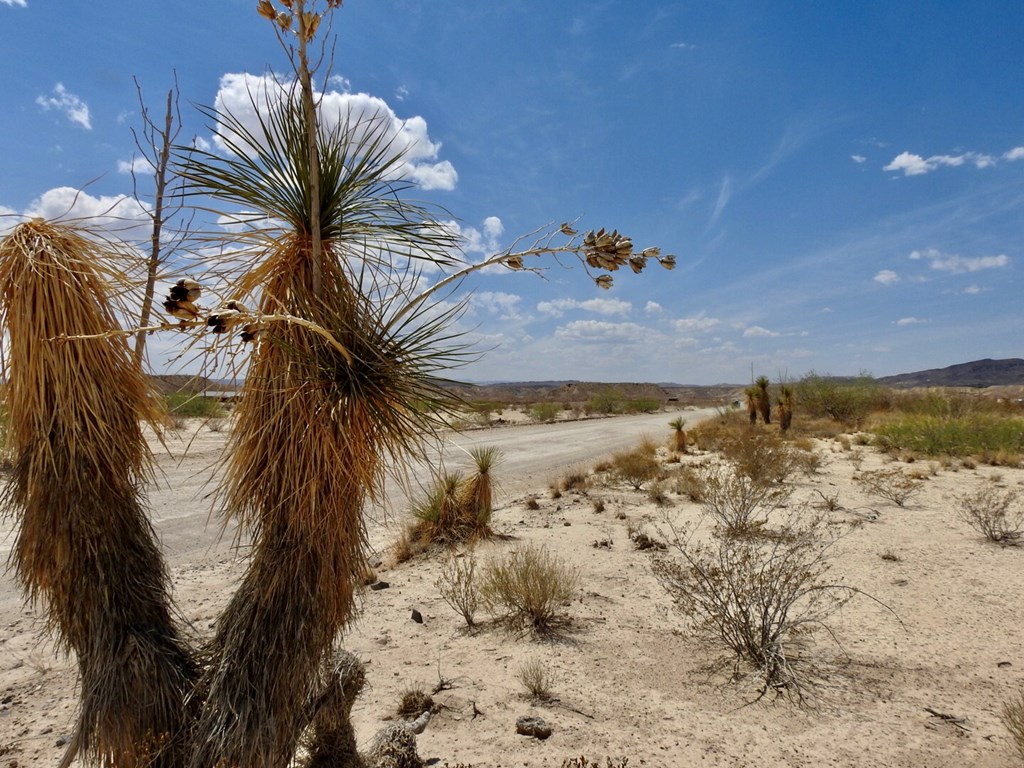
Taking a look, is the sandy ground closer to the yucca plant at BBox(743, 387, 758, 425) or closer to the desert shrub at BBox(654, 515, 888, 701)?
the desert shrub at BBox(654, 515, 888, 701)

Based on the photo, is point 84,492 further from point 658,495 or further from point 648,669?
point 658,495

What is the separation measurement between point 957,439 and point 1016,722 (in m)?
16.5

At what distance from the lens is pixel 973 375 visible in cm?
15288

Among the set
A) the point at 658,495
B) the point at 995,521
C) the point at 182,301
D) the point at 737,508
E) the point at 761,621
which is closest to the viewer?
the point at 182,301

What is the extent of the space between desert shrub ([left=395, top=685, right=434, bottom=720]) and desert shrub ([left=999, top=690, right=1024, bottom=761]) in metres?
3.55

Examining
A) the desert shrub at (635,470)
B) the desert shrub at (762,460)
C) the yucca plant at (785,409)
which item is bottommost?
the desert shrub at (635,470)

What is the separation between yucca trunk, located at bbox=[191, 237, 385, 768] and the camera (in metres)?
2.30

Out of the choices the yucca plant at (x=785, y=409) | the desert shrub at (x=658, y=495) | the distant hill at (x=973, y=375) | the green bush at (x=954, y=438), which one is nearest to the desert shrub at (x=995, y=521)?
the desert shrub at (x=658, y=495)

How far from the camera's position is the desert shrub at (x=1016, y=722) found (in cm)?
349

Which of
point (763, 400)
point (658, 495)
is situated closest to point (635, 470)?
point (658, 495)

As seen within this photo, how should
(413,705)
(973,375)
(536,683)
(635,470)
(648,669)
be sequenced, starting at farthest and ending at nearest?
1. (973,375)
2. (635,470)
3. (648,669)
4. (536,683)
5. (413,705)

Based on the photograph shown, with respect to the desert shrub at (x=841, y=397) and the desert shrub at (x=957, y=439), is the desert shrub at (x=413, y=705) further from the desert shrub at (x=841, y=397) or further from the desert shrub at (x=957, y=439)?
the desert shrub at (x=841, y=397)

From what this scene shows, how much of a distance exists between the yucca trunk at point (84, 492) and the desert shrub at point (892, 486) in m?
11.6

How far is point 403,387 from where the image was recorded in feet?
7.68
